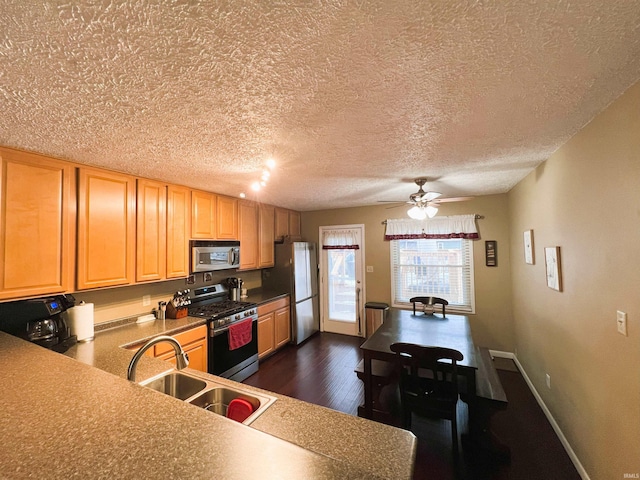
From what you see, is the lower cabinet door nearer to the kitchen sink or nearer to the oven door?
the oven door

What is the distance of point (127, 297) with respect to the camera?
2689 millimetres

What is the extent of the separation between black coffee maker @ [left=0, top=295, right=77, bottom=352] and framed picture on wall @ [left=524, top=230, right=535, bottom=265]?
13.9 ft

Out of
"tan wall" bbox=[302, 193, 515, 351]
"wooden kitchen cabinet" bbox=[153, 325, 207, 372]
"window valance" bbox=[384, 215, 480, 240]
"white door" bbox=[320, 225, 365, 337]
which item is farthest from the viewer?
"white door" bbox=[320, 225, 365, 337]

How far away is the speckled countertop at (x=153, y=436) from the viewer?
0.58 meters

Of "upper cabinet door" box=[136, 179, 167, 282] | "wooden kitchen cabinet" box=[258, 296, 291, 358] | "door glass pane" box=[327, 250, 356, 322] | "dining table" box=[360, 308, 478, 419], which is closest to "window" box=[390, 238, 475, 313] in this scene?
"door glass pane" box=[327, 250, 356, 322]

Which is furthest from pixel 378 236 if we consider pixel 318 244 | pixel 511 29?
pixel 511 29

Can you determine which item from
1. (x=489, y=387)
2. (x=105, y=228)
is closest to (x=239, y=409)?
(x=489, y=387)

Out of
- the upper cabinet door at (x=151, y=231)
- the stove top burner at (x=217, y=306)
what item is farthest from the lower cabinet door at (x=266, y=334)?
the upper cabinet door at (x=151, y=231)

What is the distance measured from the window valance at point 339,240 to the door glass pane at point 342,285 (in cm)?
11

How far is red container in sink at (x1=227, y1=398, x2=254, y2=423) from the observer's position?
1257 mm

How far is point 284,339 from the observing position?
406 cm

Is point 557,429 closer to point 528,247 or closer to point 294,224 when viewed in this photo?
point 528,247

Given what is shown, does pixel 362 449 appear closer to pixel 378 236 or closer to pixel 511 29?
pixel 511 29

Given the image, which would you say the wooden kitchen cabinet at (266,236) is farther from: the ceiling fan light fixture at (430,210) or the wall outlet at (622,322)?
the wall outlet at (622,322)
